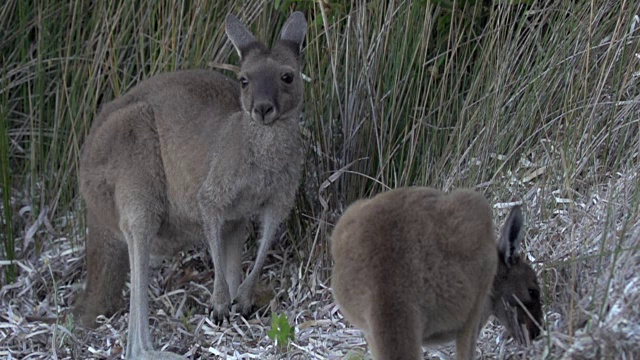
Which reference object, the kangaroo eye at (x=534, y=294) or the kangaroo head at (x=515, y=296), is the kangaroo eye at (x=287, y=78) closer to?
the kangaroo head at (x=515, y=296)

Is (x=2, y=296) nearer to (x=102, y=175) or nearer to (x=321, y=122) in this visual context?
(x=102, y=175)

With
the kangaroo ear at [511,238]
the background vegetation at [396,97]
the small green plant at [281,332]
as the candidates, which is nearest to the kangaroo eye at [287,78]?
the background vegetation at [396,97]

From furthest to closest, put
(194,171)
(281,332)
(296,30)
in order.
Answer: (296,30), (194,171), (281,332)

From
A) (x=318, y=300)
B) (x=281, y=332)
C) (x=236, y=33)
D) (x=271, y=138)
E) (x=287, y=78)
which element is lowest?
(x=318, y=300)

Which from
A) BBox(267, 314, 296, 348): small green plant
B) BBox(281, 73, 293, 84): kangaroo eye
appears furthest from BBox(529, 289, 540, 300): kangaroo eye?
BBox(281, 73, 293, 84): kangaroo eye

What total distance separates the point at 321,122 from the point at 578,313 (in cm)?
222

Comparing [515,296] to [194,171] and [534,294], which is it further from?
[194,171]

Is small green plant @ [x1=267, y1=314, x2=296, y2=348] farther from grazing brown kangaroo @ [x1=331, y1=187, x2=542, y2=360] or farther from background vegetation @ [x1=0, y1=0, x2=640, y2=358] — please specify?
grazing brown kangaroo @ [x1=331, y1=187, x2=542, y2=360]

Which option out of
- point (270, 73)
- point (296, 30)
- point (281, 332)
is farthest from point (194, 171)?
point (281, 332)

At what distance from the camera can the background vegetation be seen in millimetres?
4922

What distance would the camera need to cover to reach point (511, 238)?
12.2ft

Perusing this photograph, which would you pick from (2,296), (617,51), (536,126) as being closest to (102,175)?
(2,296)

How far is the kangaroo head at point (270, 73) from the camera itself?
5016 millimetres

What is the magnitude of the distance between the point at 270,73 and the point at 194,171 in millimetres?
582
